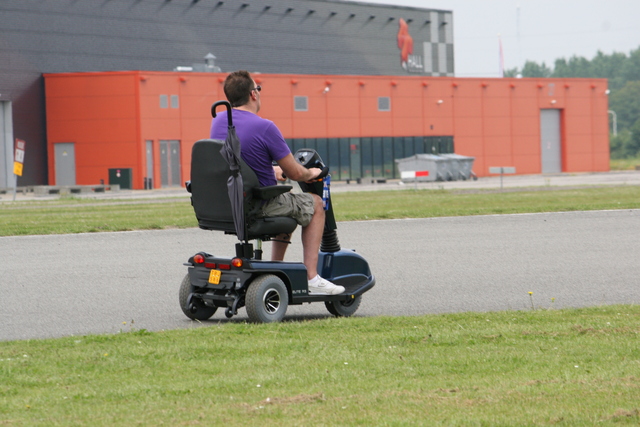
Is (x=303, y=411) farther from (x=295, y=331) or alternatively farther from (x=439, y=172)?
(x=439, y=172)

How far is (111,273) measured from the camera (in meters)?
11.5

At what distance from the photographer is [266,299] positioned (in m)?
7.55

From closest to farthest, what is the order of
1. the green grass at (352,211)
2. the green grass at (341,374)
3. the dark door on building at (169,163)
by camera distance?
1. the green grass at (341,374)
2. the green grass at (352,211)
3. the dark door on building at (169,163)

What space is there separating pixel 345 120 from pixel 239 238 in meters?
53.1

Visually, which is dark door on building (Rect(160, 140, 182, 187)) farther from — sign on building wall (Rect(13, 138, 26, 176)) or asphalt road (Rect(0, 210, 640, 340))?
asphalt road (Rect(0, 210, 640, 340))

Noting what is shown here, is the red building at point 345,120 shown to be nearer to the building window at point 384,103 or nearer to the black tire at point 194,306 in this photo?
the building window at point 384,103

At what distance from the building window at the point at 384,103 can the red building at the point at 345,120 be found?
70 millimetres

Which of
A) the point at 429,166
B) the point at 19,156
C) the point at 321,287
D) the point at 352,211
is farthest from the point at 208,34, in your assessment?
the point at 321,287

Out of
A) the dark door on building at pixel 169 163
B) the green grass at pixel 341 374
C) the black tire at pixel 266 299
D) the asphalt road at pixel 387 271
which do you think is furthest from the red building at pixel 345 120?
the green grass at pixel 341 374

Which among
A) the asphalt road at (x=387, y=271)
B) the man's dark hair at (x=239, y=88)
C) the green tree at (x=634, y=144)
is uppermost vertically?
the green tree at (x=634, y=144)

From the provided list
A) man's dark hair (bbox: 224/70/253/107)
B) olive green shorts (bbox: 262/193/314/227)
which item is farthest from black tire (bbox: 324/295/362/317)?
man's dark hair (bbox: 224/70/253/107)

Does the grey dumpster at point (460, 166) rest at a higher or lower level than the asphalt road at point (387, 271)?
higher

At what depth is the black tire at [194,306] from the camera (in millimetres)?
7883

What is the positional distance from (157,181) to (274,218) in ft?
150
